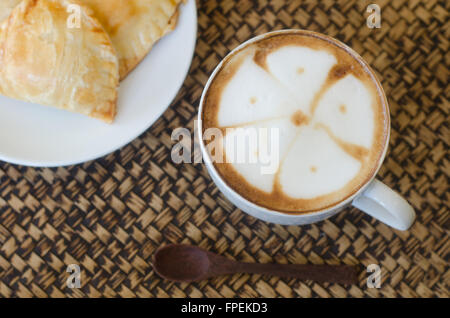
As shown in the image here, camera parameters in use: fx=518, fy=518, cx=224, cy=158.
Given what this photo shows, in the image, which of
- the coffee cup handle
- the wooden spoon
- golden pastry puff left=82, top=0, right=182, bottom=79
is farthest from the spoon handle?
golden pastry puff left=82, top=0, right=182, bottom=79

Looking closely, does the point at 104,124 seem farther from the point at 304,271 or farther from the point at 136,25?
the point at 304,271

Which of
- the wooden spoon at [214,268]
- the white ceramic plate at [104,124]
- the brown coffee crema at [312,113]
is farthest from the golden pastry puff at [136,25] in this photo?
the wooden spoon at [214,268]

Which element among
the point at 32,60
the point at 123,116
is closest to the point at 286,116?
the point at 123,116

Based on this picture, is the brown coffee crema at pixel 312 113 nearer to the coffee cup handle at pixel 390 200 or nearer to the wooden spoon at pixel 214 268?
the coffee cup handle at pixel 390 200

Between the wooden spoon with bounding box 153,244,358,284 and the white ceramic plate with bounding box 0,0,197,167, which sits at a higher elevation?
the white ceramic plate with bounding box 0,0,197,167

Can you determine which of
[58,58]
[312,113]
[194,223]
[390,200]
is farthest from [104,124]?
[390,200]

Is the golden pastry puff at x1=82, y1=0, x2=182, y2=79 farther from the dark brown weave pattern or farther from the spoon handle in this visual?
the spoon handle
